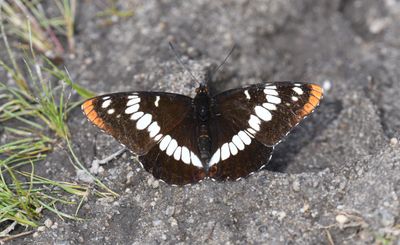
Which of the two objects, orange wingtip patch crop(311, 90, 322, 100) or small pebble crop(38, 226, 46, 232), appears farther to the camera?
small pebble crop(38, 226, 46, 232)

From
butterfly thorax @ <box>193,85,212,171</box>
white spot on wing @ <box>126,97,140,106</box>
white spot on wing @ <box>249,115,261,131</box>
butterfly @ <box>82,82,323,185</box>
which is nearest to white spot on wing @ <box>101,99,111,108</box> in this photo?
butterfly @ <box>82,82,323,185</box>

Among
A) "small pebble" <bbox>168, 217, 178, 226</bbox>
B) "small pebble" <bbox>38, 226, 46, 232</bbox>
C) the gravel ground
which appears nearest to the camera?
the gravel ground

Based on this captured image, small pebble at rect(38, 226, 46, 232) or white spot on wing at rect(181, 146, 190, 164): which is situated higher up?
white spot on wing at rect(181, 146, 190, 164)

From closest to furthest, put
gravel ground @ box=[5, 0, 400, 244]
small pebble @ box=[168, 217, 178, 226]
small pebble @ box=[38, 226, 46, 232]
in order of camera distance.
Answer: gravel ground @ box=[5, 0, 400, 244], small pebble @ box=[168, 217, 178, 226], small pebble @ box=[38, 226, 46, 232]

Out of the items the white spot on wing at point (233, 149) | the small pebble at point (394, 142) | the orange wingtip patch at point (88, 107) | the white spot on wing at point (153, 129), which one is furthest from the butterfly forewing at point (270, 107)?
the orange wingtip patch at point (88, 107)

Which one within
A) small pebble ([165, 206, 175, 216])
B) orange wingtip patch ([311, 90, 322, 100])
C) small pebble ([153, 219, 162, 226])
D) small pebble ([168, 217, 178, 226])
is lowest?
small pebble ([153, 219, 162, 226])

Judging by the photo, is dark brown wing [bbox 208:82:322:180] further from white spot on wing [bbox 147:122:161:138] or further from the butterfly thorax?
white spot on wing [bbox 147:122:161:138]
